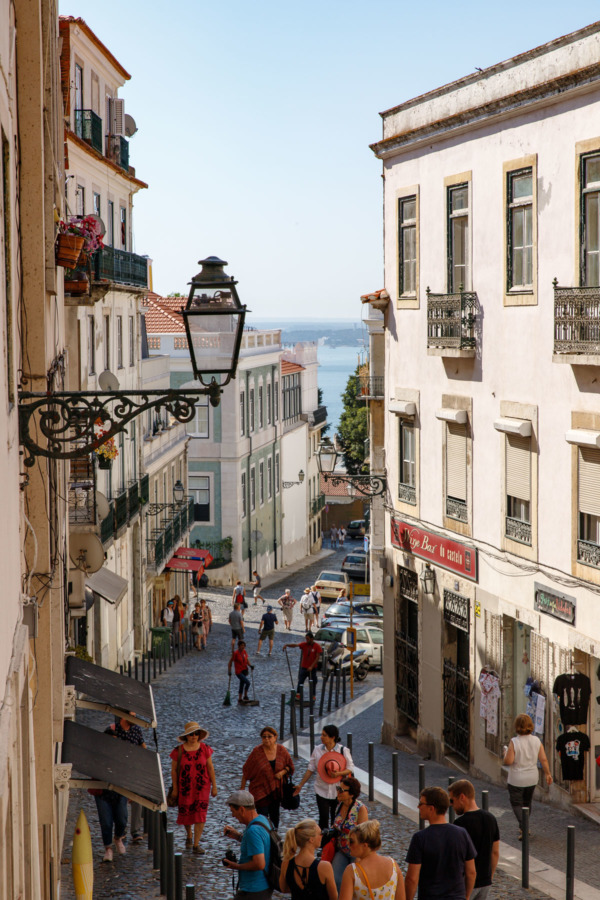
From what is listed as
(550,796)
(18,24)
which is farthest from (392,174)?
(18,24)

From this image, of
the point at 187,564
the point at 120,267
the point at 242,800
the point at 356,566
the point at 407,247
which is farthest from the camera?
the point at 356,566

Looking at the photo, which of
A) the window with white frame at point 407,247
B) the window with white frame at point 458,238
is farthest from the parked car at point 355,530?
the window with white frame at point 458,238

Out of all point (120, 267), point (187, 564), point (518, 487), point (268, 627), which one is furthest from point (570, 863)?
point (187, 564)

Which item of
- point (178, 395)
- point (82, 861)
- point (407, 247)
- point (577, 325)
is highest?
point (407, 247)

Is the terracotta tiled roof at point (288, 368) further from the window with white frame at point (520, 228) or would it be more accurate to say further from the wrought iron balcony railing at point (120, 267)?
the window with white frame at point (520, 228)

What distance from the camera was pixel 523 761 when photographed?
12.2 meters

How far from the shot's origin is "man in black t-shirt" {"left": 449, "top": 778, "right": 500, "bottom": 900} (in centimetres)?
846

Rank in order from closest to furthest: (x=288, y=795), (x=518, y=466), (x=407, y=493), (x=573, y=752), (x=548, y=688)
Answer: (x=288, y=795)
(x=573, y=752)
(x=548, y=688)
(x=518, y=466)
(x=407, y=493)

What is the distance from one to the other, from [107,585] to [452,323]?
8715 millimetres

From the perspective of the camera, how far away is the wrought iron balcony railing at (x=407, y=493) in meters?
19.9

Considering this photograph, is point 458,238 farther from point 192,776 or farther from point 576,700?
point 192,776

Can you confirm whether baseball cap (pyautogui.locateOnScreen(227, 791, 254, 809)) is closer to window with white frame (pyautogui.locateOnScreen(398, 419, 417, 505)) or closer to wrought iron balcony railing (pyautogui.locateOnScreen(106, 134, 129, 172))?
window with white frame (pyautogui.locateOnScreen(398, 419, 417, 505))

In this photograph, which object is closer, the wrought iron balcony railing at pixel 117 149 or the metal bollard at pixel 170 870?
the metal bollard at pixel 170 870

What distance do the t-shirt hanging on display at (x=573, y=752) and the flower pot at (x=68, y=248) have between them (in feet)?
27.0
